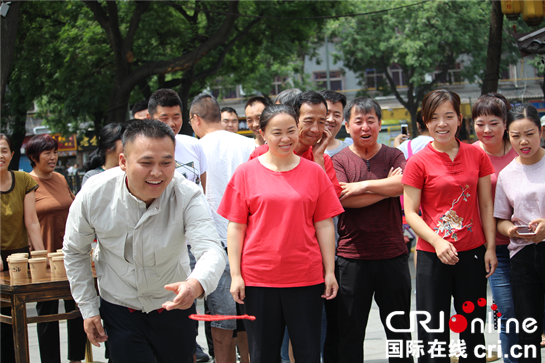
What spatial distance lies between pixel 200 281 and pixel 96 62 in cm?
1371

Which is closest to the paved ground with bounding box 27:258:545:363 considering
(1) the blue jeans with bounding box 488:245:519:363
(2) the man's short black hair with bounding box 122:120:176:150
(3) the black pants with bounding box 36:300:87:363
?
(3) the black pants with bounding box 36:300:87:363

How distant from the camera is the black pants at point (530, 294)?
3.50 metres

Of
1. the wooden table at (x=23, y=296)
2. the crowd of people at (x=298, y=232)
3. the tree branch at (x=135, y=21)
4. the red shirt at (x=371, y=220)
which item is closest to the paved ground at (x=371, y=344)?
the crowd of people at (x=298, y=232)

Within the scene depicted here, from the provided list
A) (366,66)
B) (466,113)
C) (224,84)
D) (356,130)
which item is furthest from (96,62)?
(466,113)

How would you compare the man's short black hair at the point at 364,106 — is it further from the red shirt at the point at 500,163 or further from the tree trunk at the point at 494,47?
the tree trunk at the point at 494,47

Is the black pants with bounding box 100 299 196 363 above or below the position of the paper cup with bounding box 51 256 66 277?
below

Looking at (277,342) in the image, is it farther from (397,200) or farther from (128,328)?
(397,200)

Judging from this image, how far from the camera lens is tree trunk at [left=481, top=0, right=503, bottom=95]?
31.0ft

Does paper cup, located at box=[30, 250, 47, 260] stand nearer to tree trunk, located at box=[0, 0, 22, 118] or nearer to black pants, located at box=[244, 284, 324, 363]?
black pants, located at box=[244, 284, 324, 363]

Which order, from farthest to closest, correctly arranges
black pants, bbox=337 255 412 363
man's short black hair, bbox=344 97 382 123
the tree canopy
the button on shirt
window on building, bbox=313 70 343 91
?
window on building, bbox=313 70 343 91 < the tree canopy < man's short black hair, bbox=344 97 382 123 < black pants, bbox=337 255 412 363 < the button on shirt

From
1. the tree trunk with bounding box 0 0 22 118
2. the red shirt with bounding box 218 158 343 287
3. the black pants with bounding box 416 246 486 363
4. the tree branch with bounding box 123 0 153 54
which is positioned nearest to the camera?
the red shirt with bounding box 218 158 343 287

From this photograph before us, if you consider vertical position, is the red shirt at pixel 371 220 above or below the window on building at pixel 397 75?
below

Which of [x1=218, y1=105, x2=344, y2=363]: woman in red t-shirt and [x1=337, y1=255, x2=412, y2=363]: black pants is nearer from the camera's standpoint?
[x1=218, y1=105, x2=344, y2=363]: woman in red t-shirt

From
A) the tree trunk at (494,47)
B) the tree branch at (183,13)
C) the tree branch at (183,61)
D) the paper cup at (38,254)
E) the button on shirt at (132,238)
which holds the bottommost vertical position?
the paper cup at (38,254)
